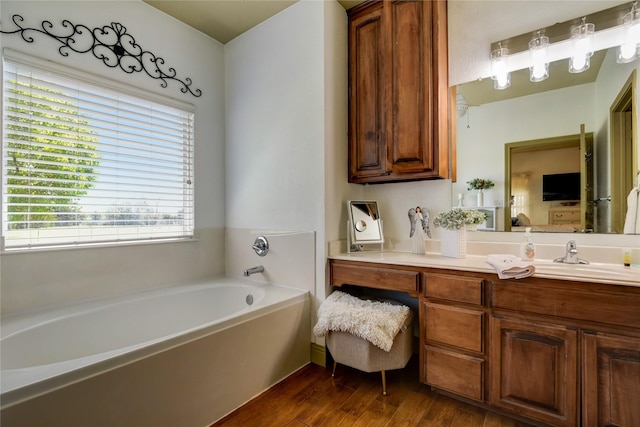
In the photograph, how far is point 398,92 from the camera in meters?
2.02

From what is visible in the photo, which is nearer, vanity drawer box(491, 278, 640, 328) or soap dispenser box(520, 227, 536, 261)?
vanity drawer box(491, 278, 640, 328)

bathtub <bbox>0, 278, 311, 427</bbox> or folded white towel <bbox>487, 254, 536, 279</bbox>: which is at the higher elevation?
folded white towel <bbox>487, 254, 536, 279</bbox>

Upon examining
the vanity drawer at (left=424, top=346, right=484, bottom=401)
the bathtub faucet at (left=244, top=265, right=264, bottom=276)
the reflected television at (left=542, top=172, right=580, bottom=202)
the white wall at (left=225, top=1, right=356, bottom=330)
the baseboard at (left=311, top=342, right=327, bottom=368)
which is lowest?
the baseboard at (left=311, top=342, right=327, bottom=368)

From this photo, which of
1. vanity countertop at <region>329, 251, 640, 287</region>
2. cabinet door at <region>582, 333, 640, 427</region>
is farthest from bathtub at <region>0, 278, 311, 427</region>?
cabinet door at <region>582, 333, 640, 427</region>

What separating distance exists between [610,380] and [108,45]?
3.40 metres

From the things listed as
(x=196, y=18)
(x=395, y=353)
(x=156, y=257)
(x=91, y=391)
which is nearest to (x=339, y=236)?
(x=395, y=353)

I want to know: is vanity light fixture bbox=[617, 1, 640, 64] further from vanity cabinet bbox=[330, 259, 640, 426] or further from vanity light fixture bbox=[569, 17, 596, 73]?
vanity cabinet bbox=[330, 259, 640, 426]

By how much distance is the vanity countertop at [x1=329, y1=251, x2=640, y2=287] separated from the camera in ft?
4.18

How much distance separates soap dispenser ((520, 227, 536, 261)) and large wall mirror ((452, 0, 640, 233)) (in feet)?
0.34

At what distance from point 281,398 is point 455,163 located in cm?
190

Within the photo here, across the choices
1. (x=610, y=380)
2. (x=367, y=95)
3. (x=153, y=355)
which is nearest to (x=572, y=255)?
(x=610, y=380)

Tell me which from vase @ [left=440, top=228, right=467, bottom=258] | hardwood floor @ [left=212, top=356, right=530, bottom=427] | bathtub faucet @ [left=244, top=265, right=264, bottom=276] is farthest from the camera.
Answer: bathtub faucet @ [left=244, top=265, right=264, bottom=276]

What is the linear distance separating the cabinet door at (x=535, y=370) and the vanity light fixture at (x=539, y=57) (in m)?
1.51

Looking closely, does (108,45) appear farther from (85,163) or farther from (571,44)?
(571,44)
